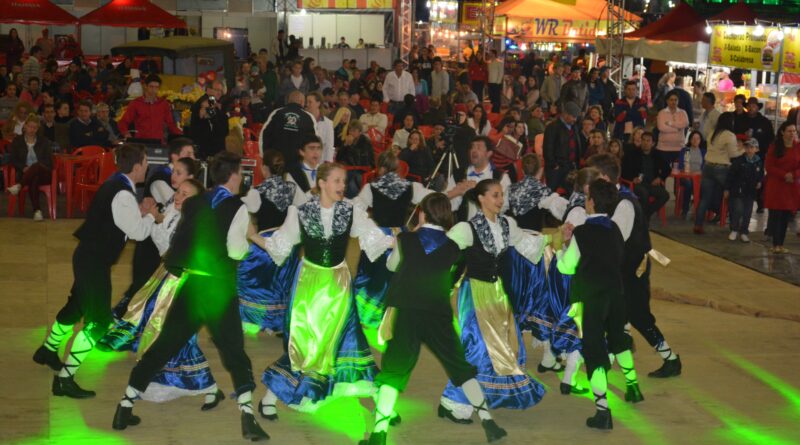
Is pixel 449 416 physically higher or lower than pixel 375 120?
lower

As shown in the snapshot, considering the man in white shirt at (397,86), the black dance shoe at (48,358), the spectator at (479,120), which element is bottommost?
the black dance shoe at (48,358)

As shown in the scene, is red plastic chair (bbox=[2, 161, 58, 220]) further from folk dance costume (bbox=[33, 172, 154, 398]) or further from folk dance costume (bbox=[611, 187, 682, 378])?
folk dance costume (bbox=[611, 187, 682, 378])

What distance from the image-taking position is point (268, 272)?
8.74 metres

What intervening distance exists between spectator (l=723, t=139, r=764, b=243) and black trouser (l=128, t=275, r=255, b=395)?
29.6 feet

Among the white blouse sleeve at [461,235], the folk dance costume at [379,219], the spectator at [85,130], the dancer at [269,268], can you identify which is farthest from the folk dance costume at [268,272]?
the spectator at [85,130]

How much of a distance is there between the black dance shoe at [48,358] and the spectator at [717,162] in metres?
9.17

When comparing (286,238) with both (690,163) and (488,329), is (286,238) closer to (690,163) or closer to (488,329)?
(488,329)

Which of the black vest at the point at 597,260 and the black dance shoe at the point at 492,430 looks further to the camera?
the black vest at the point at 597,260

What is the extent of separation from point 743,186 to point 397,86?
25.7 feet

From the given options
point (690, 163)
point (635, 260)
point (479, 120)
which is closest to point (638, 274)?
point (635, 260)

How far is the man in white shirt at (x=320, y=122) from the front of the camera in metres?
11.9

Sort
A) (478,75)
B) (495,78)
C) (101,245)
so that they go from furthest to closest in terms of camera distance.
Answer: (478,75) → (495,78) → (101,245)

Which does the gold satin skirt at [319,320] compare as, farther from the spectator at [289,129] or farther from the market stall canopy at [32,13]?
the market stall canopy at [32,13]

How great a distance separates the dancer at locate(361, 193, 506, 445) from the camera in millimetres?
6352
